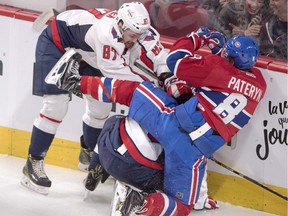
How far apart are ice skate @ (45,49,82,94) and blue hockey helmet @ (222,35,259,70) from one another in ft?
2.19

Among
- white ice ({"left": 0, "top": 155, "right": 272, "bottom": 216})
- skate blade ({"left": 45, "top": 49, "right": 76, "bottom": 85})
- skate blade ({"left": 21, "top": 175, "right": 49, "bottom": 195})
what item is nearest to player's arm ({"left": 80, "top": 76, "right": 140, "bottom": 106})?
skate blade ({"left": 45, "top": 49, "right": 76, "bottom": 85})

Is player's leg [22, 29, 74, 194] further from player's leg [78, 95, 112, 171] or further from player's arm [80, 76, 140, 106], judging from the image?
player's arm [80, 76, 140, 106]

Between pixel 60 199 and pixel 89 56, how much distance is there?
0.71 metres

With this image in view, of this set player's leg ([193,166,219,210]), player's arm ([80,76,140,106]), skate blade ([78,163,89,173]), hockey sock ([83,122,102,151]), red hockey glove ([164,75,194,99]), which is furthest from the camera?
skate blade ([78,163,89,173])

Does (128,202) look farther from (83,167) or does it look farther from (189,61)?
(83,167)

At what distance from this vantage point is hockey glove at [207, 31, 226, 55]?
16.8ft

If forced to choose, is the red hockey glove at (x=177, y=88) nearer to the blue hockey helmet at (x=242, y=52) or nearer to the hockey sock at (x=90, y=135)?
the blue hockey helmet at (x=242, y=52)

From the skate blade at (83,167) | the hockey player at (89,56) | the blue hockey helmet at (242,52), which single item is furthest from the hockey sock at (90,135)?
the blue hockey helmet at (242,52)

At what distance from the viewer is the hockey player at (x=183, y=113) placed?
15.7 ft

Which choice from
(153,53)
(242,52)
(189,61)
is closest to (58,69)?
(153,53)

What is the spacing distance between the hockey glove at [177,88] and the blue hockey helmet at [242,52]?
0.28 m

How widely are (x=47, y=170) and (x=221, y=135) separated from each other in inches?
48.4

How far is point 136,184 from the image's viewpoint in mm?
4969

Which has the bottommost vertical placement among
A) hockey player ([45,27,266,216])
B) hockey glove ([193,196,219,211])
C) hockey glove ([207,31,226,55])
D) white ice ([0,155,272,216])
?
white ice ([0,155,272,216])
